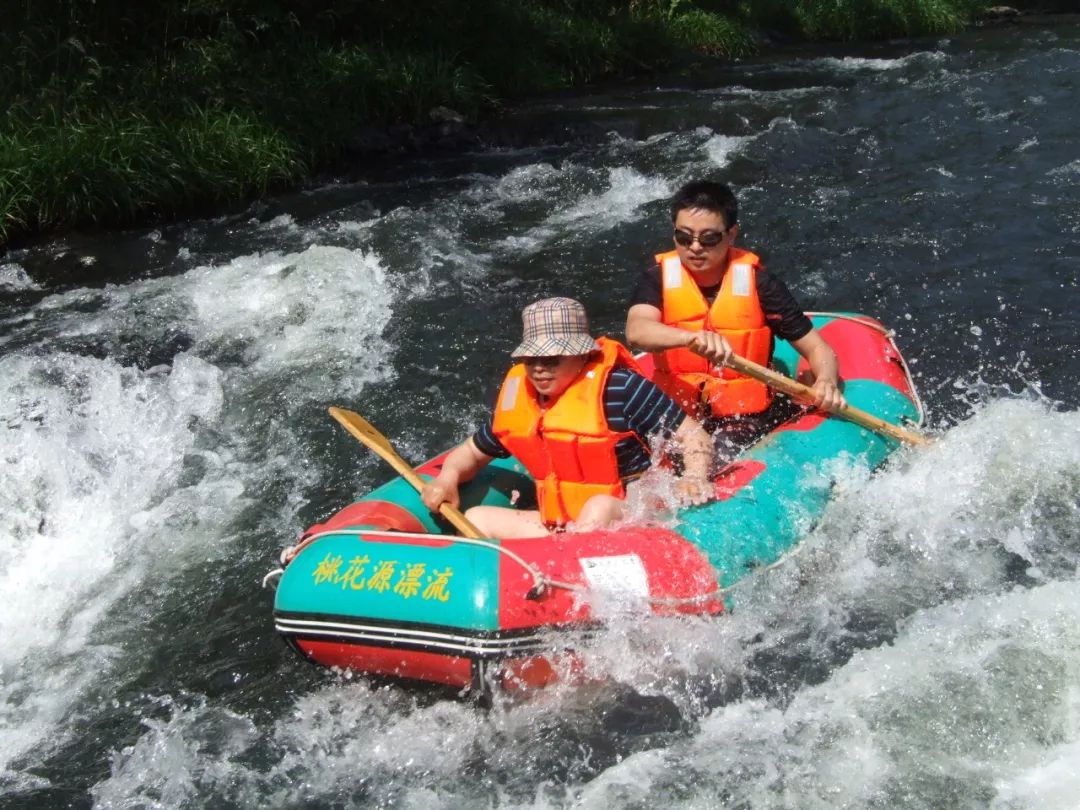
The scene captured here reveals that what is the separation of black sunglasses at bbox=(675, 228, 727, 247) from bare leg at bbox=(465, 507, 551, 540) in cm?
116

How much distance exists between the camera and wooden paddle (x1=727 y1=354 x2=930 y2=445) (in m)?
4.23

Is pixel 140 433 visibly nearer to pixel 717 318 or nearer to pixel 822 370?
pixel 717 318

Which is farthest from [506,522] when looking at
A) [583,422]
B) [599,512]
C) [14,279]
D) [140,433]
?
[14,279]

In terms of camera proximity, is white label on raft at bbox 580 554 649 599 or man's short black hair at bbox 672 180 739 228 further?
man's short black hair at bbox 672 180 739 228

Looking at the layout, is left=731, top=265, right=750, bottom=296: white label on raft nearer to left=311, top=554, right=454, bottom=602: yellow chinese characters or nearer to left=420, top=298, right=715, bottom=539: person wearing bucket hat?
left=420, top=298, right=715, bottom=539: person wearing bucket hat

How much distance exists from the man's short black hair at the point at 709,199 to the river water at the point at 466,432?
111 centimetres

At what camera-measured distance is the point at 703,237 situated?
4.21 m

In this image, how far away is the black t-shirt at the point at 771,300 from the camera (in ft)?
14.3

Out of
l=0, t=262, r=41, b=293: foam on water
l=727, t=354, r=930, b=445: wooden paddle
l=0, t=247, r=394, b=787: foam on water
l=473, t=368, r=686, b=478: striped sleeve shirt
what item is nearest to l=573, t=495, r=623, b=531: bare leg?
l=473, t=368, r=686, b=478: striped sleeve shirt

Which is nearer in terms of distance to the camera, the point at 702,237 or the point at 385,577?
the point at 385,577

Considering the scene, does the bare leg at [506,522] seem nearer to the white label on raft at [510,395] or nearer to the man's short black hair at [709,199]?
the white label on raft at [510,395]

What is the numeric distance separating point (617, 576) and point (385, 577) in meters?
0.69

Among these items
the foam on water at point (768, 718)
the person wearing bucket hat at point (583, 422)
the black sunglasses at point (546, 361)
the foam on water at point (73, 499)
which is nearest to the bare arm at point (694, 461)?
the person wearing bucket hat at point (583, 422)

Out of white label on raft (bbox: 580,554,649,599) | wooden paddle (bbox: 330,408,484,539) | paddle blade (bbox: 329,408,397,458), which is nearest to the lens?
white label on raft (bbox: 580,554,649,599)
